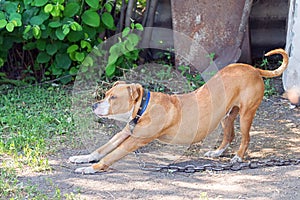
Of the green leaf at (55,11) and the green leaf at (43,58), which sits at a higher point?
the green leaf at (55,11)

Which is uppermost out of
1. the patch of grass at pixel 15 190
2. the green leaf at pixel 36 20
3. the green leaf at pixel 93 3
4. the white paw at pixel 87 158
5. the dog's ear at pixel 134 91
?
the green leaf at pixel 93 3

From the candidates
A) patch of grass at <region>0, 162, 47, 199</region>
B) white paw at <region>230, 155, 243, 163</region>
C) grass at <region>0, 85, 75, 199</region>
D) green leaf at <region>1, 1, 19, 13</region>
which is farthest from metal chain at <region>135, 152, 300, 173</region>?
green leaf at <region>1, 1, 19, 13</region>

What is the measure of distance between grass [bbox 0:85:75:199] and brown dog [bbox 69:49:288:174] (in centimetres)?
41

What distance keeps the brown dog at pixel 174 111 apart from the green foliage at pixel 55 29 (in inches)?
80.7

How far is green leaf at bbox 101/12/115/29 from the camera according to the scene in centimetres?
682

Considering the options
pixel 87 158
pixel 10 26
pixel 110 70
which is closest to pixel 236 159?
pixel 87 158

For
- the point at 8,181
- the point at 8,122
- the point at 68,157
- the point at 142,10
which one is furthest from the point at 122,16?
the point at 8,181

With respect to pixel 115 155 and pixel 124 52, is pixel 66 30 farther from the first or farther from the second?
pixel 115 155

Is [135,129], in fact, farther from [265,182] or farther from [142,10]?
[142,10]

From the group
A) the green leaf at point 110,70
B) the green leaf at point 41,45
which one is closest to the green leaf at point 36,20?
the green leaf at point 41,45

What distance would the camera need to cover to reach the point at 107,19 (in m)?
6.86

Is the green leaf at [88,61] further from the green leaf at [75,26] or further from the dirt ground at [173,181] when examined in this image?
the dirt ground at [173,181]

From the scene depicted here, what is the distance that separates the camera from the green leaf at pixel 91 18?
22.0ft

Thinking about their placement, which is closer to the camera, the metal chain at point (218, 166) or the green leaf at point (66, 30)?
the metal chain at point (218, 166)
